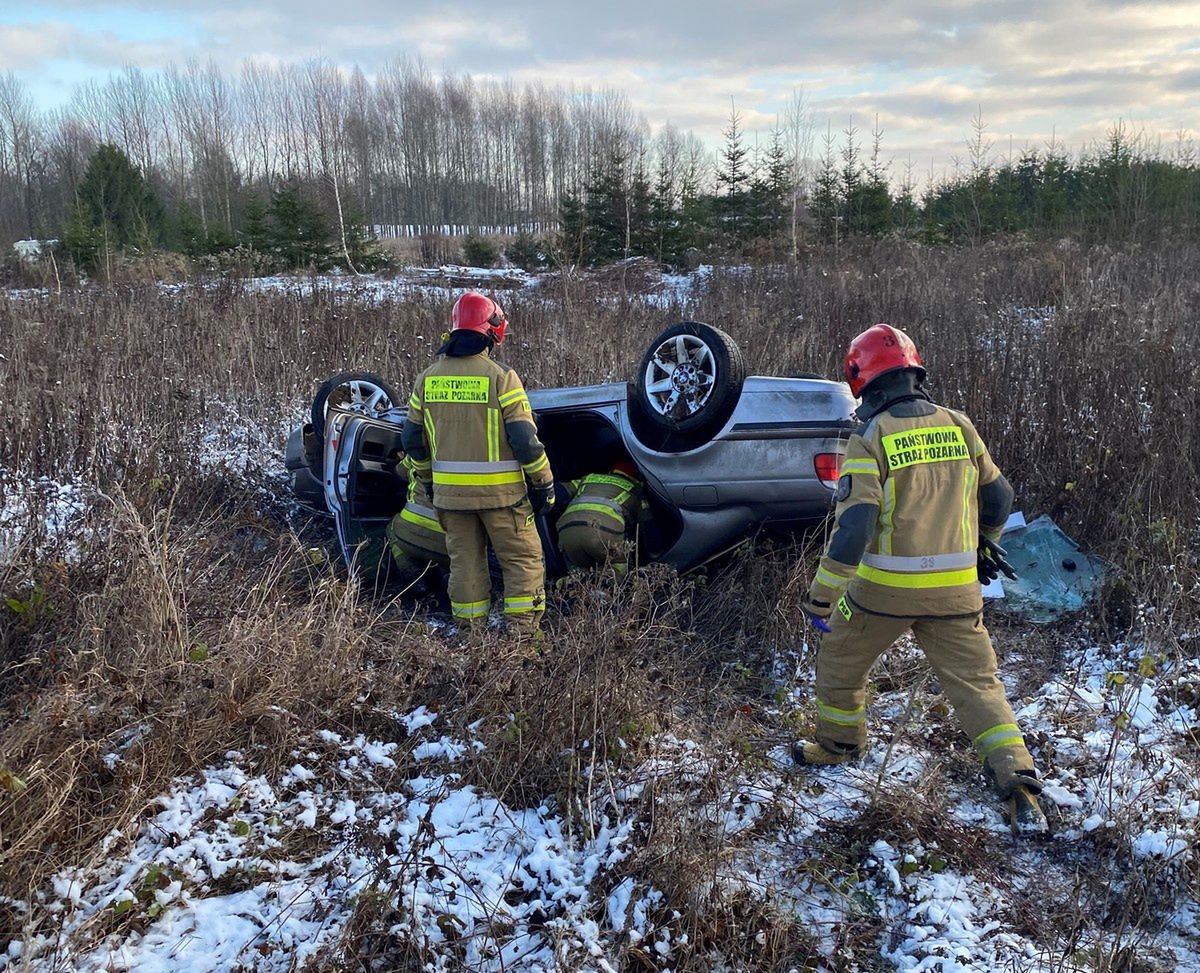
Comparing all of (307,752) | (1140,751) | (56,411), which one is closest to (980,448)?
(1140,751)

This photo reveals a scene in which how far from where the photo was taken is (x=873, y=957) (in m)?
2.47

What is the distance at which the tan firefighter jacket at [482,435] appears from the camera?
14.4ft

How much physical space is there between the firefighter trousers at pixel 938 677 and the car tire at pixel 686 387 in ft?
4.27

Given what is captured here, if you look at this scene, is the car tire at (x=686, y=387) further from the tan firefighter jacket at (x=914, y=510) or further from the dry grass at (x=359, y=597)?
the tan firefighter jacket at (x=914, y=510)

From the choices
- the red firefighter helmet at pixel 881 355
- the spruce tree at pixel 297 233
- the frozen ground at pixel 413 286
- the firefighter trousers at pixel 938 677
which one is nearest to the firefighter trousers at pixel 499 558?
the firefighter trousers at pixel 938 677

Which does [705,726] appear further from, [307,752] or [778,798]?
[307,752]

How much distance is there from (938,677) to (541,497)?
7.15ft

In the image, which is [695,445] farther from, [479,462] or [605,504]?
[479,462]

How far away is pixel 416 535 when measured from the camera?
475 centimetres

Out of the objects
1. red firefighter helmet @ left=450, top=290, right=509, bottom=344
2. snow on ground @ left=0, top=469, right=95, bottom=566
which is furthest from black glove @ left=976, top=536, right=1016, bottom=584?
snow on ground @ left=0, top=469, right=95, bottom=566

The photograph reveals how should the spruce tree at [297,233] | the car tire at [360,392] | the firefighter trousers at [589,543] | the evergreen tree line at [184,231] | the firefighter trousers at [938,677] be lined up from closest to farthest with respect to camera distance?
the firefighter trousers at [938,677] → the firefighter trousers at [589,543] → the car tire at [360,392] → the evergreen tree line at [184,231] → the spruce tree at [297,233]

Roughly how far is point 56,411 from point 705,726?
15.6 feet

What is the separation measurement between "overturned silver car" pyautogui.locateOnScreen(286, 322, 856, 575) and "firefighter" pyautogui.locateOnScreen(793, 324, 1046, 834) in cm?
90

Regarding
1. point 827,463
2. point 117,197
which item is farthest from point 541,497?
point 117,197
